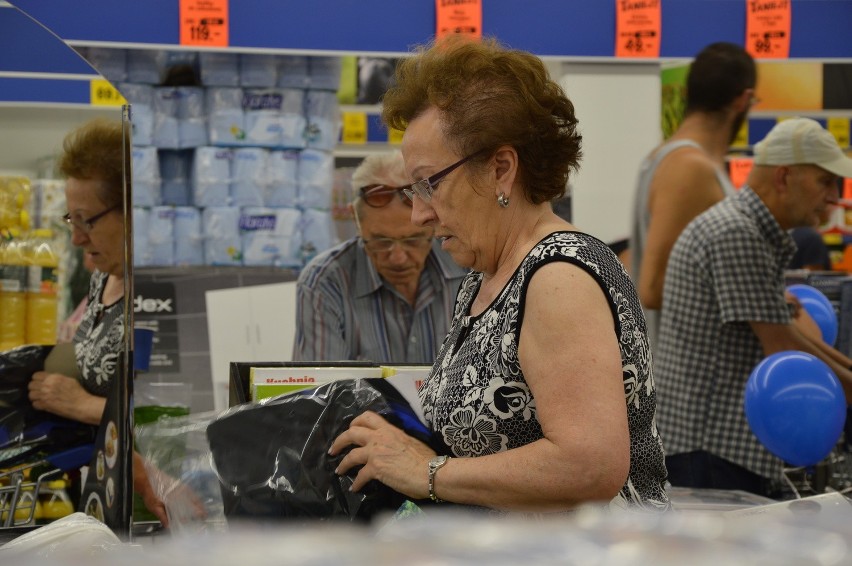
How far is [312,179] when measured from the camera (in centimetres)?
465

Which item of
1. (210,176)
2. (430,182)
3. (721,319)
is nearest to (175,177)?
(210,176)

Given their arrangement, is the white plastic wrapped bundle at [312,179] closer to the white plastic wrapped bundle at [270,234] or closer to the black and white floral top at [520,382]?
the white plastic wrapped bundle at [270,234]

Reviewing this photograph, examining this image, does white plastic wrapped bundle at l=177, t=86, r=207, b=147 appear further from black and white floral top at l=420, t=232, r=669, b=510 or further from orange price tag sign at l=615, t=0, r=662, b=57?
black and white floral top at l=420, t=232, r=669, b=510

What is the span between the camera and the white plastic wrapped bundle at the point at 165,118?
4453mm

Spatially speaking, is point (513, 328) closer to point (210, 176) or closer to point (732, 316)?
point (732, 316)

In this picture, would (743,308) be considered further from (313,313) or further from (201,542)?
(201,542)

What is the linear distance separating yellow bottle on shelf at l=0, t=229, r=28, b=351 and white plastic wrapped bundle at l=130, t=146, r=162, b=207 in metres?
2.69

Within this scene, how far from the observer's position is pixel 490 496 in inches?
59.5

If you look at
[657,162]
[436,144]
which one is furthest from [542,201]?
[657,162]

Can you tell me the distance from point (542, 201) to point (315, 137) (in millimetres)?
3009

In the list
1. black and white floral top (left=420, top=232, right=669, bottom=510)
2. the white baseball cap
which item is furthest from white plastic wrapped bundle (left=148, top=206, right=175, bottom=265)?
black and white floral top (left=420, top=232, right=669, bottom=510)

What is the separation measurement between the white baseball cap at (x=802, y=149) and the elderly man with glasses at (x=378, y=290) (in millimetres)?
1093

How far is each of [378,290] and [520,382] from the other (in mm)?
1557

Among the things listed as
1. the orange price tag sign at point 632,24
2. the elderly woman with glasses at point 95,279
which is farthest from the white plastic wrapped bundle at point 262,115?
the elderly woman with glasses at point 95,279
